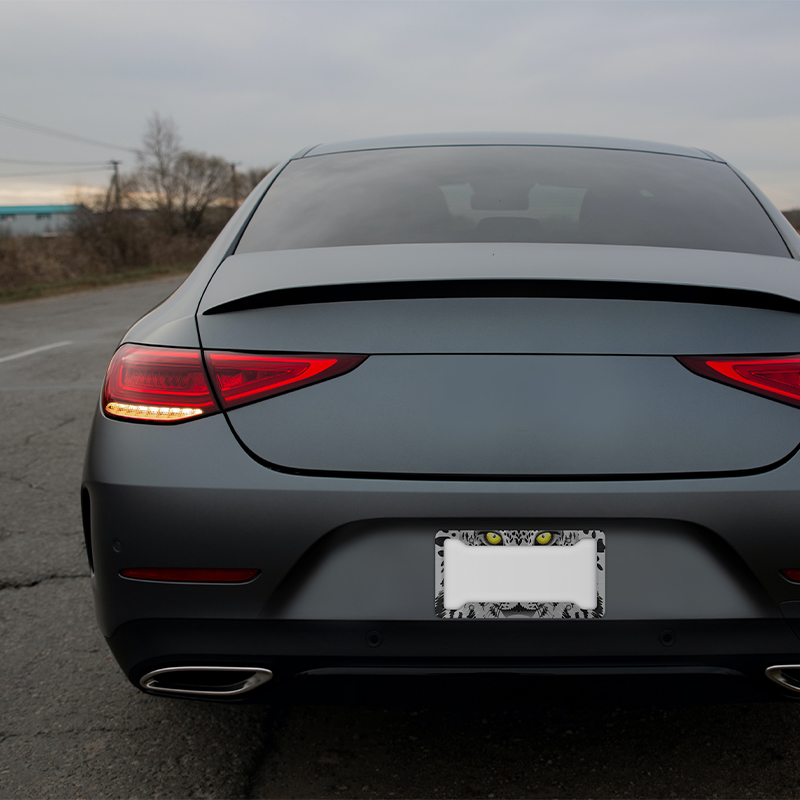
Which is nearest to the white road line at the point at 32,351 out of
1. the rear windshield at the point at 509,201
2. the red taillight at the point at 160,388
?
the rear windshield at the point at 509,201

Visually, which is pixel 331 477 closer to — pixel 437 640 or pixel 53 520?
pixel 437 640

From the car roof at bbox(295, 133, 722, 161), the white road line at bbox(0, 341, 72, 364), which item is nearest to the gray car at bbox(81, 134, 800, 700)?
the car roof at bbox(295, 133, 722, 161)

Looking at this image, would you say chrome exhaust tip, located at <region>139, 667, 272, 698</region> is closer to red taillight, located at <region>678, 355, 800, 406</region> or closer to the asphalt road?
the asphalt road

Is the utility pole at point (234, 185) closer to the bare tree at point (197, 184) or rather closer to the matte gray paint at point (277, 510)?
the bare tree at point (197, 184)

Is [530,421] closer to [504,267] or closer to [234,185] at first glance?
[504,267]

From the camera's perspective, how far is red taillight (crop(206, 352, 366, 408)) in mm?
1536

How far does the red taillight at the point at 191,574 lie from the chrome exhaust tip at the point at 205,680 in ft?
0.59

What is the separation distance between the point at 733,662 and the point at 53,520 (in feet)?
9.85

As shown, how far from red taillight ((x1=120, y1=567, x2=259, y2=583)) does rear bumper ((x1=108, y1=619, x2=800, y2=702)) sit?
0.27 feet

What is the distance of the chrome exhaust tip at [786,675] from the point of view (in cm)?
152

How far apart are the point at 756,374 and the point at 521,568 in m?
0.56

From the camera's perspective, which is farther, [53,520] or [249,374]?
[53,520]

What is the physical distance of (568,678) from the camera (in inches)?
59.9

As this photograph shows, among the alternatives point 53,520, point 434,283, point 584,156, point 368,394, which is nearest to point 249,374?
point 368,394
